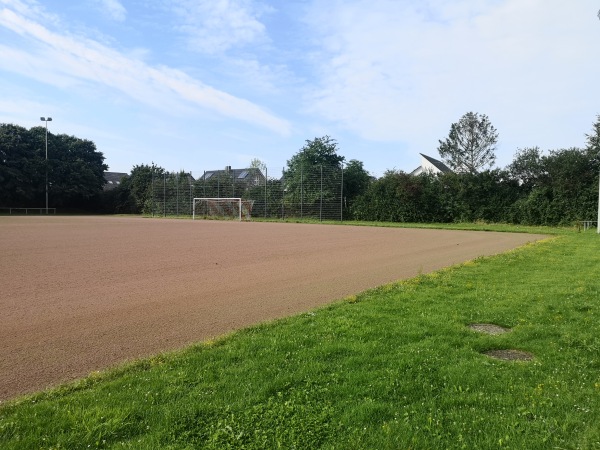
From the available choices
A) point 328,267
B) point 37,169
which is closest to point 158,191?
point 37,169

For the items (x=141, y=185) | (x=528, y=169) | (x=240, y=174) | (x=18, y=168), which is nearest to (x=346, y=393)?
(x=528, y=169)

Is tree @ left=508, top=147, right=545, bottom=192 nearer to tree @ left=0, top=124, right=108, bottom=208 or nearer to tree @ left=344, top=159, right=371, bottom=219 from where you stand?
tree @ left=344, top=159, right=371, bottom=219

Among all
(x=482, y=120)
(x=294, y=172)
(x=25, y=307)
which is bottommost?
(x=25, y=307)

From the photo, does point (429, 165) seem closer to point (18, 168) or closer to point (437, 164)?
point (437, 164)

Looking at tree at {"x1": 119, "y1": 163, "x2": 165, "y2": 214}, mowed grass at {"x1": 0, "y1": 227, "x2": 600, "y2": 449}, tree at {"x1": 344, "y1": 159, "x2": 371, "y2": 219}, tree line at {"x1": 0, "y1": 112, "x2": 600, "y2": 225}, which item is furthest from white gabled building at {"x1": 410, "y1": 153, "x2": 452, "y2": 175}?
mowed grass at {"x1": 0, "y1": 227, "x2": 600, "y2": 449}

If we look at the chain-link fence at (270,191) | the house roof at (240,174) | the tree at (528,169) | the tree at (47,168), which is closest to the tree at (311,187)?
the chain-link fence at (270,191)

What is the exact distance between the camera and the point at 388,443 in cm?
264

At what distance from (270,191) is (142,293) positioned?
34.3m

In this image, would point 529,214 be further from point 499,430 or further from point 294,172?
point 499,430

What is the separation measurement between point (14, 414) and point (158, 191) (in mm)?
48938

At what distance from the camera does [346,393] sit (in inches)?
129

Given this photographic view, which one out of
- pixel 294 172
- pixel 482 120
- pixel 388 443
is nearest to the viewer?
pixel 388 443

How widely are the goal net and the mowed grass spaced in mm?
36857

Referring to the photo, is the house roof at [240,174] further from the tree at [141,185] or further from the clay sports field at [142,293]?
the clay sports field at [142,293]
